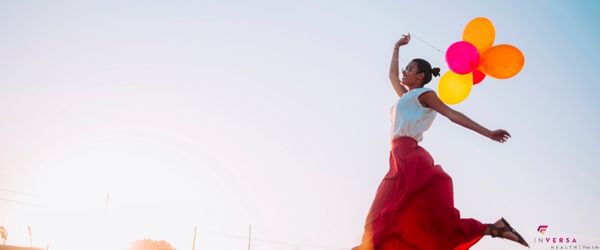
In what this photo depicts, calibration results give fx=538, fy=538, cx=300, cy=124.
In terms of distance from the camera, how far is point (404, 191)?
3877 mm

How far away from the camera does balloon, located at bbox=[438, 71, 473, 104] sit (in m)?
4.81

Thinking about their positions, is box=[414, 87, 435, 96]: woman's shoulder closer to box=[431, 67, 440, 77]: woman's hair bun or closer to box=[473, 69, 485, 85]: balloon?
box=[431, 67, 440, 77]: woman's hair bun

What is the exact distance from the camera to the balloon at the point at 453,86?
4.81m

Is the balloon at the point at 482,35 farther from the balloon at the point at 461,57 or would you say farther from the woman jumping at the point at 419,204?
the woman jumping at the point at 419,204

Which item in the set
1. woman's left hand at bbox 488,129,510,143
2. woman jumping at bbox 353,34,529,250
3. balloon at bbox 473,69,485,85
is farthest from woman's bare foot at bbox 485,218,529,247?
balloon at bbox 473,69,485,85

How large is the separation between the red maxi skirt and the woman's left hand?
45 centimetres

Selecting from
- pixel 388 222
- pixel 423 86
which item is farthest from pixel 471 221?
pixel 423 86

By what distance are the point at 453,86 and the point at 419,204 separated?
145 centimetres

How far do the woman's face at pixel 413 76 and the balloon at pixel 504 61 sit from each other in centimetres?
71

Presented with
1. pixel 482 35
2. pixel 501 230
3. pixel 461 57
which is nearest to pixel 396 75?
pixel 461 57

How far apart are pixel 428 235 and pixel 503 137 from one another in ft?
2.82

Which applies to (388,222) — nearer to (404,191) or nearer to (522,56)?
(404,191)

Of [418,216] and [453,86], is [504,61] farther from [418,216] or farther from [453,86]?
[418,216]

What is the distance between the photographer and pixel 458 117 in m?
3.94
